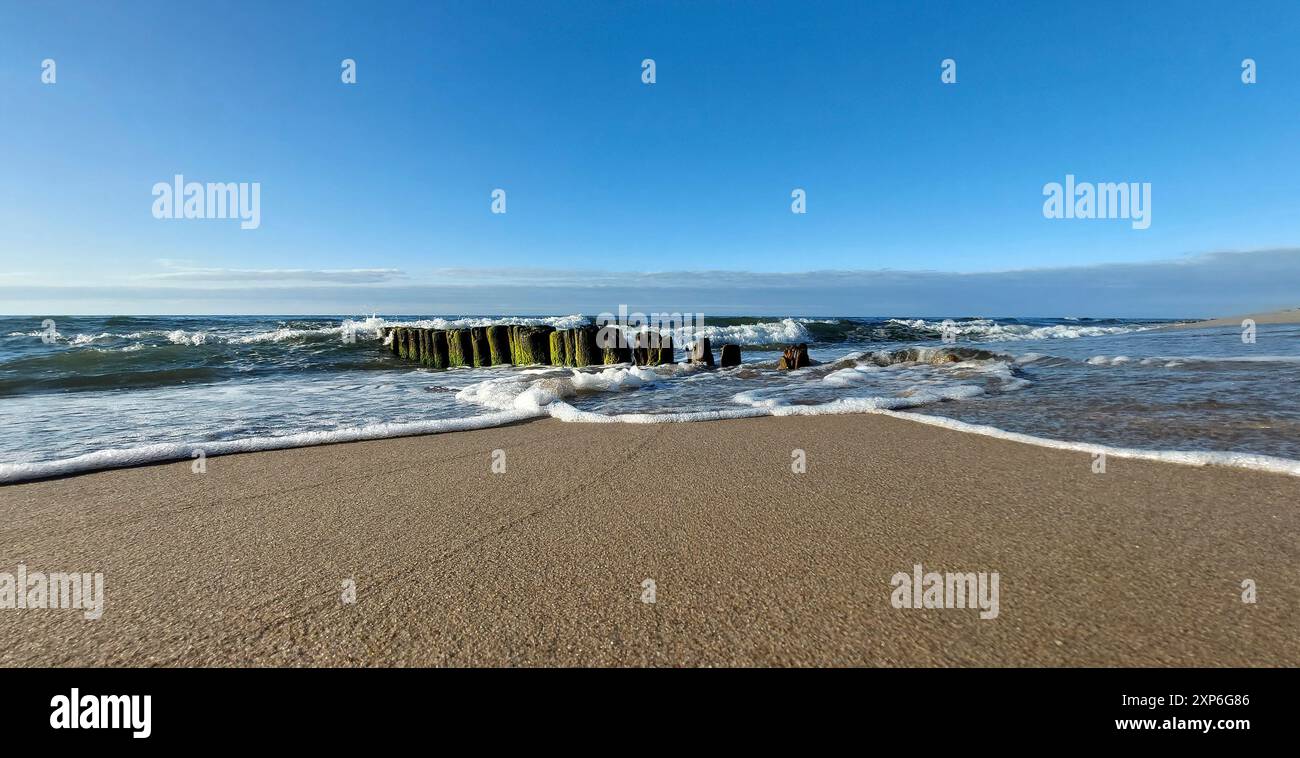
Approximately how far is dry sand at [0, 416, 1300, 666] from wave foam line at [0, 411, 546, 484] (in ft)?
0.92

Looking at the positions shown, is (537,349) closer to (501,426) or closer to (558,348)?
(558,348)

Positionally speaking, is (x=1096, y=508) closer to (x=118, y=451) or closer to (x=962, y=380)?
(x=962, y=380)

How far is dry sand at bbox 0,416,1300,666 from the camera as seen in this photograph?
5.95ft

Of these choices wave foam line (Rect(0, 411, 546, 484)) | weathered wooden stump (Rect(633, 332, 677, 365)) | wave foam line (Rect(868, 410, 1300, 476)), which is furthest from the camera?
weathered wooden stump (Rect(633, 332, 677, 365))

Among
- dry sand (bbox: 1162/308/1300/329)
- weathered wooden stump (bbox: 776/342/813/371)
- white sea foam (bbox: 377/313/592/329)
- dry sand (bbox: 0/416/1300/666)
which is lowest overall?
dry sand (bbox: 0/416/1300/666)

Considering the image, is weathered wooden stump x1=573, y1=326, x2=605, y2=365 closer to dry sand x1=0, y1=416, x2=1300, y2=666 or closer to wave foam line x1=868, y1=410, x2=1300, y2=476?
dry sand x1=0, y1=416, x2=1300, y2=666

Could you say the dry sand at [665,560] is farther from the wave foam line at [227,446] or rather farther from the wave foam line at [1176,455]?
the wave foam line at [227,446]

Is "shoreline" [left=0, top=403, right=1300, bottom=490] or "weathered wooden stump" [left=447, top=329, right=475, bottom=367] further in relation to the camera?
"weathered wooden stump" [left=447, top=329, right=475, bottom=367]

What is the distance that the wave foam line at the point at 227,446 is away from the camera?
4277mm

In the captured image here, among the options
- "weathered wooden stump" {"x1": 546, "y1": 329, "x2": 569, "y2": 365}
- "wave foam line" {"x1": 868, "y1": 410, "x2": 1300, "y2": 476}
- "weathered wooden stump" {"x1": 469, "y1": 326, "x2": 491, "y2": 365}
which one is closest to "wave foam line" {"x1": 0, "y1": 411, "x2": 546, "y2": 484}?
"wave foam line" {"x1": 868, "y1": 410, "x2": 1300, "y2": 476}

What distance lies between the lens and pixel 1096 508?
295 centimetres
